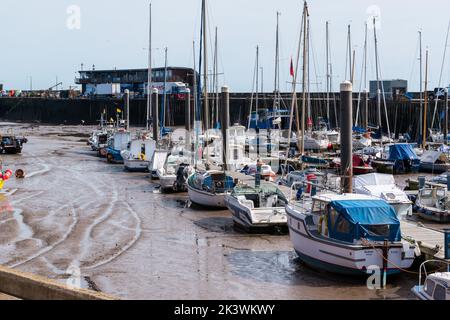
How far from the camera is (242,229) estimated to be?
26.0 meters

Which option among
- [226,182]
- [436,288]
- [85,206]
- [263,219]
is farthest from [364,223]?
[85,206]

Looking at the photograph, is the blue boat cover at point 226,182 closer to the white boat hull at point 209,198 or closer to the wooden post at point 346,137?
the white boat hull at point 209,198

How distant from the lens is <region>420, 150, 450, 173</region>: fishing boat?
47.1 m

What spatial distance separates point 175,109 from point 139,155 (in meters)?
55.9

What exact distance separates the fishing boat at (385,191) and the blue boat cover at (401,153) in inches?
727

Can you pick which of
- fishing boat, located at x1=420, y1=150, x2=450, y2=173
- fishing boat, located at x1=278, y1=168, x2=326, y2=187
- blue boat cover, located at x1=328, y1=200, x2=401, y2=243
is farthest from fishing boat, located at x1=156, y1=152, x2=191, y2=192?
blue boat cover, located at x1=328, y1=200, x2=401, y2=243

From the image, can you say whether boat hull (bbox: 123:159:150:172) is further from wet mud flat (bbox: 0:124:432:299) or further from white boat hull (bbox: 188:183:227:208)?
white boat hull (bbox: 188:183:227:208)

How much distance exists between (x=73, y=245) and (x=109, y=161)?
3202cm

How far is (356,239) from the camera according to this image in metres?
18.1

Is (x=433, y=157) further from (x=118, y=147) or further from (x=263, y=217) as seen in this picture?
(x=263, y=217)

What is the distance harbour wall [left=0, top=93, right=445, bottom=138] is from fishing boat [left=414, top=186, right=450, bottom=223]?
32.6 meters

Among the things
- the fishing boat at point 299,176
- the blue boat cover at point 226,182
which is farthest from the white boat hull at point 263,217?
the fishing boat at point 299,176

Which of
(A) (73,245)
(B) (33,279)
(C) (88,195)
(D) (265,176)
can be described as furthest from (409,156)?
(B) (33,279)

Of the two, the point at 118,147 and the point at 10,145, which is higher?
the point at 118,147
